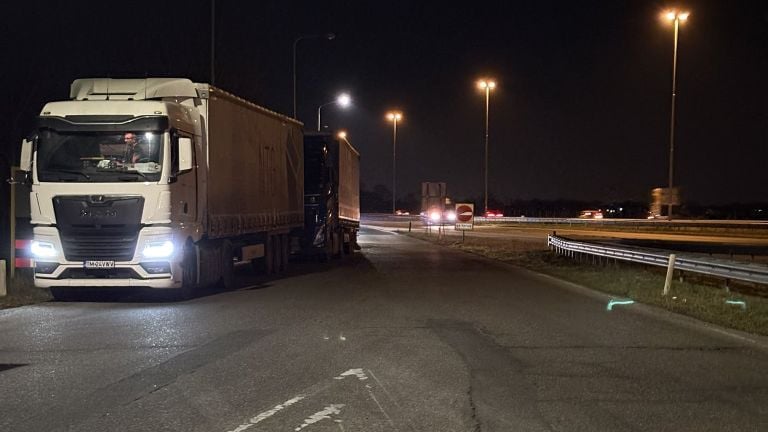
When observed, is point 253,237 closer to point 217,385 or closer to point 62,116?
point 62,116

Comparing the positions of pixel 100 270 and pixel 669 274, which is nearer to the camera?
pixel 100 270

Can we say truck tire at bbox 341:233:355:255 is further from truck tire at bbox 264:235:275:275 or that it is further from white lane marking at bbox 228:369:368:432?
white lane marking at bbox 228:369:368:432

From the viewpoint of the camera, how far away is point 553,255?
26.6m

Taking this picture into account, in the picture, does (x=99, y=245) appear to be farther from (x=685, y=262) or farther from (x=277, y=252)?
(x=685, y=262)

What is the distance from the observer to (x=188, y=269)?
530 inches

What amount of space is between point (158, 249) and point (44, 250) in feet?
6.60

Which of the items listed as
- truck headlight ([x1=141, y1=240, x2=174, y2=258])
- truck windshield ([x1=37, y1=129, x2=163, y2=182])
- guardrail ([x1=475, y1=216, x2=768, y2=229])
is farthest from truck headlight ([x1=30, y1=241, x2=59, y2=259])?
guardrail ([x1=475, y1=216, x2=768, y2=229])

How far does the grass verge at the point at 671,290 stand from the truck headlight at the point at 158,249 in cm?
898

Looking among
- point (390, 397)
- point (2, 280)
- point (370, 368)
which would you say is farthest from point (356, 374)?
point (2, 280)

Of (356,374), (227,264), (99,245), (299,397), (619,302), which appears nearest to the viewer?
(299,397)

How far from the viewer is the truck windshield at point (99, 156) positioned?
12.2m

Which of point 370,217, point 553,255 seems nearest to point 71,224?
point 553,255

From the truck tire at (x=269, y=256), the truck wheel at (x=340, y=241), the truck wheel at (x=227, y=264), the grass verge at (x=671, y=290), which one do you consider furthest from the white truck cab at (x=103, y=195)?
the truck wheel at (x=340, y=241)

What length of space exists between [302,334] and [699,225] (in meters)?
52.1
